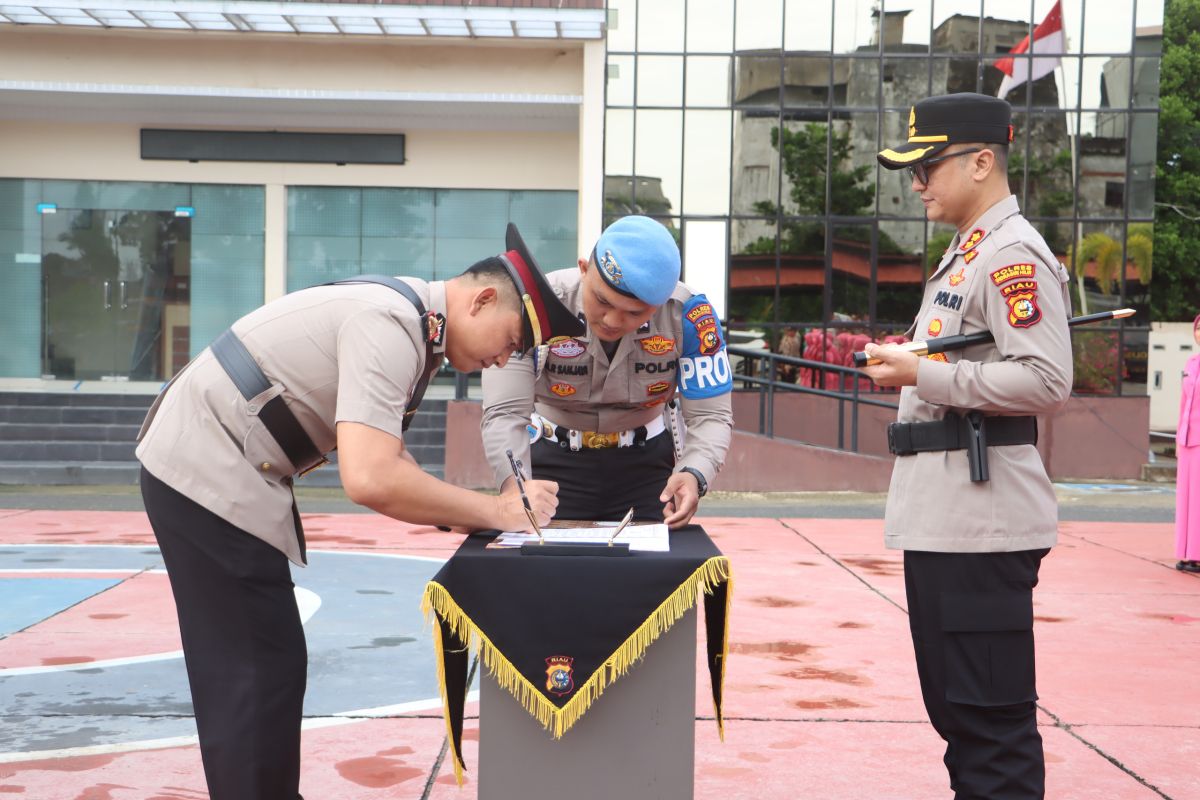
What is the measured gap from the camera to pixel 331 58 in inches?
681

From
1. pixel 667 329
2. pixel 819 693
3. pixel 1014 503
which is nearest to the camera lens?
pixel 1014 503

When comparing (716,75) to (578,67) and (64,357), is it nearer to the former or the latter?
(578,67)

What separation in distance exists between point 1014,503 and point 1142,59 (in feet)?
54.8

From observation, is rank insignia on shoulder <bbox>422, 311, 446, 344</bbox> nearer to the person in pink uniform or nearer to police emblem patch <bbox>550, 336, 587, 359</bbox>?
police emblem patch <bbox>550, 336, 587, 359</bbox>

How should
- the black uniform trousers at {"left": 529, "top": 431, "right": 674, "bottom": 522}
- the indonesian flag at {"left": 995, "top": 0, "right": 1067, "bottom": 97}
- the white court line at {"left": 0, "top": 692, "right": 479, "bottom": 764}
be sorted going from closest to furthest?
the black uniform trousers at {"left": 529, "top": 431, "right": 674, "bottom": 522}
the white court line at {"left": 0, "top": 692, "right": 479, "bottom": 764}
the indonesian flag at {"left": 995, "top": 0, "right": 1067, "bottom": 97}

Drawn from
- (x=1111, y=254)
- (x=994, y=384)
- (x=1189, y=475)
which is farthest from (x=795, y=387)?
(x=994, y=384)

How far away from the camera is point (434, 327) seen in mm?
2695

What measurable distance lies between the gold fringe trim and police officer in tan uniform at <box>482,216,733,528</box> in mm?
707

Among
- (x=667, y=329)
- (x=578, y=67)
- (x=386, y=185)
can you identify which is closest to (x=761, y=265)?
(x=578, y=67)

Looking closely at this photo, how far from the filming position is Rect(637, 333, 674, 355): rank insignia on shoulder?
3.69 metres

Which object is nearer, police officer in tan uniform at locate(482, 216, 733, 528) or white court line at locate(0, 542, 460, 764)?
police officer in tan uniform at locate(482, 216, 733, 528)

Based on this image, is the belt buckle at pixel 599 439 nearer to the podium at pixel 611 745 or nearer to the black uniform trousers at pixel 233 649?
the podium at pixel 611 745

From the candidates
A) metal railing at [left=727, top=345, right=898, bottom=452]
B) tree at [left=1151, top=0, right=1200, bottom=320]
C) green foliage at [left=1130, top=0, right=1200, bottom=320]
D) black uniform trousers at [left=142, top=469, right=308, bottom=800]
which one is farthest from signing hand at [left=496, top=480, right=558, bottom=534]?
tree at [left=1151, top=0, right=1200, bottom=320]

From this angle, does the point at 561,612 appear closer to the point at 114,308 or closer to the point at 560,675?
the point at 560,675
